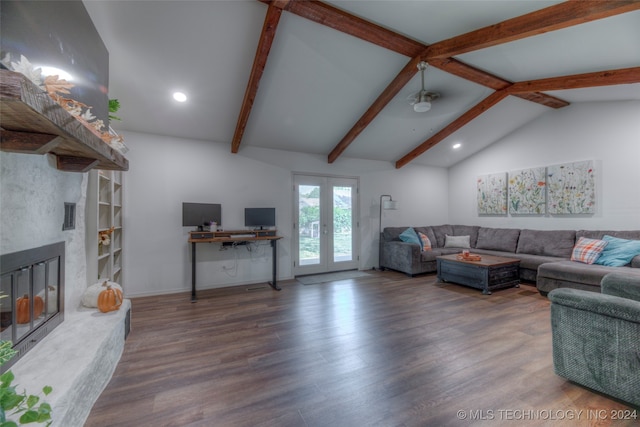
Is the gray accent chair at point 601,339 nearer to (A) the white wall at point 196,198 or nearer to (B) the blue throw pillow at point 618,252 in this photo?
(B) the blue throw pillow at point 618,252

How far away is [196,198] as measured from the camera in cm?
449

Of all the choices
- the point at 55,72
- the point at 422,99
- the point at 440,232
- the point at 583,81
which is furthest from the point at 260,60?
the point at 440,232

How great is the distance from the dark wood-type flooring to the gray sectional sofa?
1.86 feet

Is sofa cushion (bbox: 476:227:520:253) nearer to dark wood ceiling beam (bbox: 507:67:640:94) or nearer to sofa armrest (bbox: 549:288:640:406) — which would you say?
dark wood ceiling beam (bbox: 507:67:640:94)

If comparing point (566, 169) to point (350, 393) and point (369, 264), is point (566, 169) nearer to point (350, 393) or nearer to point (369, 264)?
point (369, 264)

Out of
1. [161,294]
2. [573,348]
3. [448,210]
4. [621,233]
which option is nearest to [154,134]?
[161,294]

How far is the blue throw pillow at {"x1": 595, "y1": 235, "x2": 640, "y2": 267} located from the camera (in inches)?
149

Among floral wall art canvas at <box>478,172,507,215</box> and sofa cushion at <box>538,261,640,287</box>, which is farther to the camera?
floral wall art canvas at <box>478,172,507,215</box>

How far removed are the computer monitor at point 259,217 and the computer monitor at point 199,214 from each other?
1.56 ft

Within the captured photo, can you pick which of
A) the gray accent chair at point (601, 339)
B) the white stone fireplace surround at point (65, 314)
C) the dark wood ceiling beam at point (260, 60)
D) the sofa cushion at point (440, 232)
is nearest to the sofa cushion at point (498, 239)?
the sofa cushion at point (440, 232)

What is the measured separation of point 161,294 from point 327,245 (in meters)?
3.04

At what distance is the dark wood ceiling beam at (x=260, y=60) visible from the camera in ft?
8.26

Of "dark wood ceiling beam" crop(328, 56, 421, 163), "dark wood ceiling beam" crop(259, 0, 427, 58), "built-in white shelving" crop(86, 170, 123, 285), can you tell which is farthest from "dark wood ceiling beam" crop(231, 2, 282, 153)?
"built-in white shelving" crop(86, 170, 123, 285)

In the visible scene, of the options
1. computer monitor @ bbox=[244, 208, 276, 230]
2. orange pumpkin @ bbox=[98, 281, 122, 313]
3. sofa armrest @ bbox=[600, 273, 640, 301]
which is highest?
computer monitor @ bbox=[244, 208, 276, 230]
